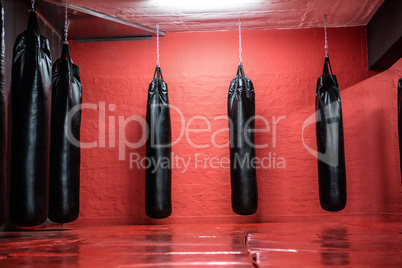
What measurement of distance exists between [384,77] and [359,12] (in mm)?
845

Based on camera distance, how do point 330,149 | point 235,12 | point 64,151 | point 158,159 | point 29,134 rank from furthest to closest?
point 235,12
point 158,159
point 330,149
point 64,151
point 29,134

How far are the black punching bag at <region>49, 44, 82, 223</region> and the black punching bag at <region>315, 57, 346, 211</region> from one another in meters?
2.15

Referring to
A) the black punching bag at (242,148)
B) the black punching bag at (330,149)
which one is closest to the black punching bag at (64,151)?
the black punching bag at (242,148)

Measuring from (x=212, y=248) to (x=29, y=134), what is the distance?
52.4 inches

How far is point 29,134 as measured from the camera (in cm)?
208

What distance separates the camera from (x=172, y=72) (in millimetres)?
4242

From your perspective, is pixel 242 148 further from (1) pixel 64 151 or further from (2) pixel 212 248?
(1) pixel 64 151

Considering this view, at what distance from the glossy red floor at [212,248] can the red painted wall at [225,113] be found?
780 mm

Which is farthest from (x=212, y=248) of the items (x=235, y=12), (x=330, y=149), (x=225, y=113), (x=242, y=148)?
(x=235, y=12)

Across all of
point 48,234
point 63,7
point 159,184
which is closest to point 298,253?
point 159,184

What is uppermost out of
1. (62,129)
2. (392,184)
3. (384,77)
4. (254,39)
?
(254,39)

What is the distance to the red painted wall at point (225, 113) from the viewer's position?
4016 millimetres

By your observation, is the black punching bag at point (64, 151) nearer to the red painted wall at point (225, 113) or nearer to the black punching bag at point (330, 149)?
the red painted wall at point (225, 113)

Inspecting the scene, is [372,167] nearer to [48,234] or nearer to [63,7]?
[48,234]
